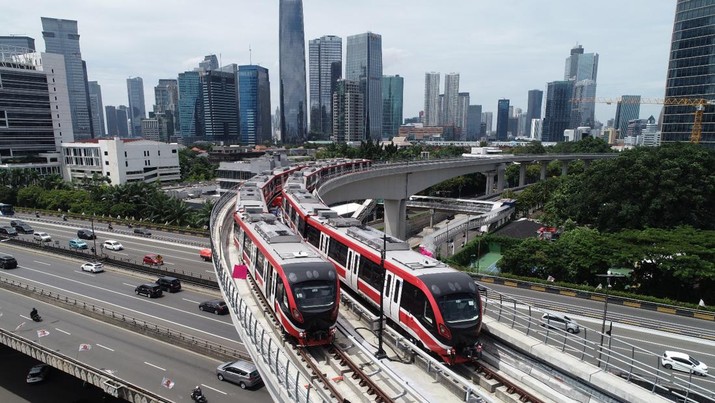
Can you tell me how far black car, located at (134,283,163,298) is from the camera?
114ft

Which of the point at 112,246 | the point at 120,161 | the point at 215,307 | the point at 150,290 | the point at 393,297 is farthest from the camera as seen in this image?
the point at 120,161

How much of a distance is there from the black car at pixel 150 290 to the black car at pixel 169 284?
618 millimetres

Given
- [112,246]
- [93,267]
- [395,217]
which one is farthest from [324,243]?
[112,246]

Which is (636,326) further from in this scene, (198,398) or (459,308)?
(198,398)

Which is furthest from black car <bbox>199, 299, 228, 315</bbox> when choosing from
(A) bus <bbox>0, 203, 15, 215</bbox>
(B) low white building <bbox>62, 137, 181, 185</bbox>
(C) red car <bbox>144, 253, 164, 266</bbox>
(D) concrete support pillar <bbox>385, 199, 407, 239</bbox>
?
(B) low white building <bbox>62, 137, 181, 185</bbox>

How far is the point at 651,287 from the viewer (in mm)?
33250

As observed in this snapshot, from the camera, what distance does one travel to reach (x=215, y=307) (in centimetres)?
3164

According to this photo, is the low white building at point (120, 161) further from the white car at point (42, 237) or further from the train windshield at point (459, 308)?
the train windshield at point (459, 308)

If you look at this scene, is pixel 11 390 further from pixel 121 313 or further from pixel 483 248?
pixel 483 248

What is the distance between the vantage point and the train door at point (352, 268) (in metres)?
18.8

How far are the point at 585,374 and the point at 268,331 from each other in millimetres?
11408

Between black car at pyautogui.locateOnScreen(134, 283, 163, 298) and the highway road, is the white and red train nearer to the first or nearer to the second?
the highway road

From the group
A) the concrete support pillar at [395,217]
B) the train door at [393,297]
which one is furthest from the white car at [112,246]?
the train door at [393,297]

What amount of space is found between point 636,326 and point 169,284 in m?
36.8
